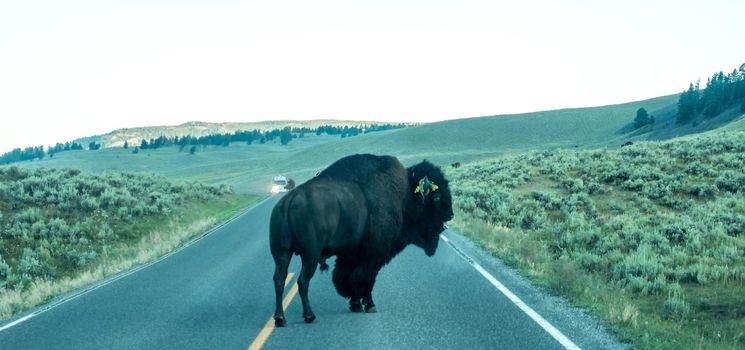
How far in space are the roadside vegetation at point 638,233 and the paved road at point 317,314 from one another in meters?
0.86

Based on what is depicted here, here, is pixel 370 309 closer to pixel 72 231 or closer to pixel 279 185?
pixel 72 231

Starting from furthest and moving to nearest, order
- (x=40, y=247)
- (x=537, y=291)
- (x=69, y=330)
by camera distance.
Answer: (x=40, y=247) → (x=537, y=291) → (x=69, y=330)

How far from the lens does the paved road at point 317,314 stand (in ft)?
23.7

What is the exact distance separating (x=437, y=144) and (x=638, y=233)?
104m

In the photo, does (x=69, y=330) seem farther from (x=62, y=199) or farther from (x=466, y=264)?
(x=62, y=199)

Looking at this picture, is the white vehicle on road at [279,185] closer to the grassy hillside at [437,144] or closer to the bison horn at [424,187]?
the grassy hillside at [437,144]

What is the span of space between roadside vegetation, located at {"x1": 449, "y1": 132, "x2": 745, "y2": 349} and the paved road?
86cm

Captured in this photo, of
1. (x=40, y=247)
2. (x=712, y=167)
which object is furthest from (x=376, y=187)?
(x=712, y=167)

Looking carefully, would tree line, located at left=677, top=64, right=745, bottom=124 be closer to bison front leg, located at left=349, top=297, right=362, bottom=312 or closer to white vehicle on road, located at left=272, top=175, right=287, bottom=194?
white vehicle on road, located at left=272, top=175, right=287, bottom=194

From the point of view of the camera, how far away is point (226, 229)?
75.5ft

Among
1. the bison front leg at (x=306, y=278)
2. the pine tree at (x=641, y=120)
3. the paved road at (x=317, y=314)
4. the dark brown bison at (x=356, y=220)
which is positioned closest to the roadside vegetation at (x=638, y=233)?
the paved road at (x=317, y=314)

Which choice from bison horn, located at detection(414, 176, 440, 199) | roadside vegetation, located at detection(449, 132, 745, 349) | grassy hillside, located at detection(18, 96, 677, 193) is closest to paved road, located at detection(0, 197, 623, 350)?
roadside vegetation, located at detection(449, 132, 745, 349)

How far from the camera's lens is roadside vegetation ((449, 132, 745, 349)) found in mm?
8531

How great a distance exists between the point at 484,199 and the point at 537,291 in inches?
702
